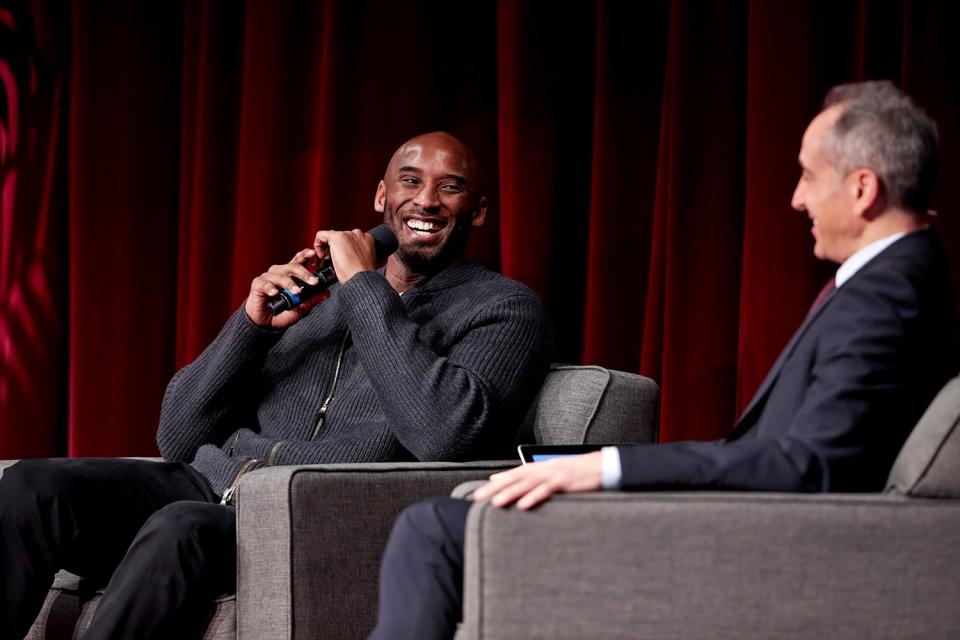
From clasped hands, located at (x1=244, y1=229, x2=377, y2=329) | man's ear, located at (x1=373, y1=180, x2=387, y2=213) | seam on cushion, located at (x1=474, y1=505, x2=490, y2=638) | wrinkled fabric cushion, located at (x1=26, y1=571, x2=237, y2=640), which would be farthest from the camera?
man's ear, located at (x1=373, y1=180, x2=387, y2=213)

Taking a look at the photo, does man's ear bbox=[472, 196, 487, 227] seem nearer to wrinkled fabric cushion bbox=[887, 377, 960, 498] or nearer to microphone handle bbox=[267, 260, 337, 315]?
microphone handle bbox=[267, 260, 337, 315]

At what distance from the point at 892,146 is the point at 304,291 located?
109 cm

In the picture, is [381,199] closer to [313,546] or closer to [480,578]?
[313,546]

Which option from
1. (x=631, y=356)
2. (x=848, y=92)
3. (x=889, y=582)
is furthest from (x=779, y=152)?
(x=889, y=582)

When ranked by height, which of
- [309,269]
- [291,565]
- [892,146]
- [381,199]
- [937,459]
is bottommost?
[291,565]

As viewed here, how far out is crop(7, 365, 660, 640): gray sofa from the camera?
158 cm

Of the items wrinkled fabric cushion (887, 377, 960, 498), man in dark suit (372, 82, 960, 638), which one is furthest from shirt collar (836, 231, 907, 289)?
wrinkled fabric cushion (887, 377, 960, 498)

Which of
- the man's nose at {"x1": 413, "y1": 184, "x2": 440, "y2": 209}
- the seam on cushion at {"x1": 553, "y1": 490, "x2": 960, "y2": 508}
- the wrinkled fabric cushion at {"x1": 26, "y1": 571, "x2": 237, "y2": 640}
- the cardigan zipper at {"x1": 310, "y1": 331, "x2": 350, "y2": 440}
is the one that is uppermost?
the man's nose at {"x1": 413, "y1": 184, "x2": 440, "y2": 209}

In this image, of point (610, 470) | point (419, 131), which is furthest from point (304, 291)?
point (610, 470)

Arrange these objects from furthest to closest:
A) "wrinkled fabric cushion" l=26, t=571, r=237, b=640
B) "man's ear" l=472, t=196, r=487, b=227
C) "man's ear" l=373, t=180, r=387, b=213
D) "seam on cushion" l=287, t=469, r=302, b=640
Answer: "man's ear" l=373, t=180, r=387, b=213
"man's ear" l=472, t=196, r=487, b=227
"wrinkled fabric cushion" l=26, t=571, r=237, b=640
"seam on cushion" l=287, t=469, r=302, b=640

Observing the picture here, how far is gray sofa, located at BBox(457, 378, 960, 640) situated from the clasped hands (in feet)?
3.04

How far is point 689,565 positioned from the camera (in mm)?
1188

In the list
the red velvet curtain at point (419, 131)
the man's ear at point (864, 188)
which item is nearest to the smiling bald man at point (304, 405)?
the red velvet curtain at point (419, 131)

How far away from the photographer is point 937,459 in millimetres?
1235
